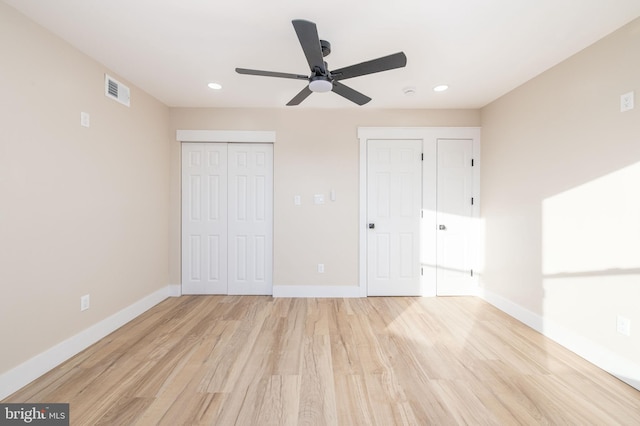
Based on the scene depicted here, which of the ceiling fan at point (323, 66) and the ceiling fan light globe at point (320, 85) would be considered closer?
the ceiling fan at point (323, 66)

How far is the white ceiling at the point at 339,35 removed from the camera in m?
1.69

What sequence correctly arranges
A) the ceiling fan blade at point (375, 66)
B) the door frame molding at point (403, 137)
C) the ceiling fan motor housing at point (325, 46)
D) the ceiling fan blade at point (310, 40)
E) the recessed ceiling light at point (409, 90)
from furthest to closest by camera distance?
the door frame molding at point (403, 137)
the recessed ceiling light at point (409, 90)
the ceiling fan motor housing at point (325, 46)
the ceiling fan blade at point (375, 66)
the ceiling fan blade at point (310, 40)

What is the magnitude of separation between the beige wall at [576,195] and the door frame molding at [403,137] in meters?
0.35

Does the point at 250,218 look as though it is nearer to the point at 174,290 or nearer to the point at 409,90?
the point at 174,290

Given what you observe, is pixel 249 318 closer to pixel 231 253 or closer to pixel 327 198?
pixel 231 253

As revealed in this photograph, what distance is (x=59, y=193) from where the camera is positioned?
2.01m

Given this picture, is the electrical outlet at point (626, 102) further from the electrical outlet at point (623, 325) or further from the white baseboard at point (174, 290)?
the white baseboard at point (174, 290)

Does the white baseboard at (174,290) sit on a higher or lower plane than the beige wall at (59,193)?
lower

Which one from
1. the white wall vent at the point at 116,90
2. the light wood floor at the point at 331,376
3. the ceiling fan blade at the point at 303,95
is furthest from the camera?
the white wall vent at the point at 116,90

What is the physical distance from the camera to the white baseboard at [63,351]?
167 centimetres

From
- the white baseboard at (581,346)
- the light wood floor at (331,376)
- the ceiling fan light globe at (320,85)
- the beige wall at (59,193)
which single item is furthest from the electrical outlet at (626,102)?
the beige wall at (59,193)

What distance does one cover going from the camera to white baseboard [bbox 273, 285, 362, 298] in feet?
11.3

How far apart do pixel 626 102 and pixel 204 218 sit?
4231 mm

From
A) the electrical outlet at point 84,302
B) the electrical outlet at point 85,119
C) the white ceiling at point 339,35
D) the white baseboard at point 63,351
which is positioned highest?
the white ceiling at point 339,35
